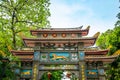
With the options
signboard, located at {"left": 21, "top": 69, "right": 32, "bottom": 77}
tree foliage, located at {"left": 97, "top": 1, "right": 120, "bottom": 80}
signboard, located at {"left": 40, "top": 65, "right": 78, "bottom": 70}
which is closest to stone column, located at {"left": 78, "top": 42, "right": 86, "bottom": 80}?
signboard, located at {"left": 40, "top": 65, "right": 78, "bottom": 70}

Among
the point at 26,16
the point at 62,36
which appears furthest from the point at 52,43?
the point at 26,16

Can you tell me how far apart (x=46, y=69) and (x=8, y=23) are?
23.6 feet

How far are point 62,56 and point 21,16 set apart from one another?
24.5 ft

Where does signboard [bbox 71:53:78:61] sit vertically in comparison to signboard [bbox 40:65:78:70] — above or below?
above

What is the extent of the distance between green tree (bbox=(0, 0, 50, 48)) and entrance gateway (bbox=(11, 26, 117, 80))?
171 inches

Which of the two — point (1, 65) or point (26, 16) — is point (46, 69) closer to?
point (1, 65)

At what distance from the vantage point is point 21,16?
1967 cm

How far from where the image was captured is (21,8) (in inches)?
756

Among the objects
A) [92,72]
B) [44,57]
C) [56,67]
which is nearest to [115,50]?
[92,72]

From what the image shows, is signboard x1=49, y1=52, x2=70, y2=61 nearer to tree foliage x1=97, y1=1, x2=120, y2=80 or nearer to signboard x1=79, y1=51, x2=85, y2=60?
signboard x1=79, y1=51, x2=85, y2=60

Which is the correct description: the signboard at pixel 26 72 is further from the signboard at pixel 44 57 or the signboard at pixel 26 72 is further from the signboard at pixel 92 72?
the signboard at pixel 92 72

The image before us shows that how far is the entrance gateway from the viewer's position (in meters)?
13.8

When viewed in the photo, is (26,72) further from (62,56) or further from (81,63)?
(81,63)

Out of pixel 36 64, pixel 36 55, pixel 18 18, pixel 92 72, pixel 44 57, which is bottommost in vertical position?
pixel 92 72
